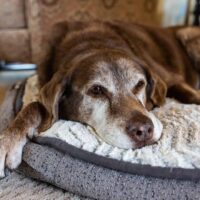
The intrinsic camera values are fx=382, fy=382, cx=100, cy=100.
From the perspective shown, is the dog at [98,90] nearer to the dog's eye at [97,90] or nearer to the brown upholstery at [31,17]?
the dog's eye at [97,90]

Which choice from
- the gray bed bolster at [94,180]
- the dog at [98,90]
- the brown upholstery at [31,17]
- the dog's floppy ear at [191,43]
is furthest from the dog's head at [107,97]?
the brown upholstery at [31,17]

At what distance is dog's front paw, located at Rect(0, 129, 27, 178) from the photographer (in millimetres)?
1436

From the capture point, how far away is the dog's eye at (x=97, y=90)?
5.10ft

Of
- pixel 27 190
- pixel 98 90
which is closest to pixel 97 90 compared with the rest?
pixel 98 90

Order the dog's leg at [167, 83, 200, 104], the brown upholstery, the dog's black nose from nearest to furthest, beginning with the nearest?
the dog's black nose → the dog's leg at [167, 83, 200, 104] → the brown upholstery

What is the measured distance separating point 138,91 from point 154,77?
0.56 ft

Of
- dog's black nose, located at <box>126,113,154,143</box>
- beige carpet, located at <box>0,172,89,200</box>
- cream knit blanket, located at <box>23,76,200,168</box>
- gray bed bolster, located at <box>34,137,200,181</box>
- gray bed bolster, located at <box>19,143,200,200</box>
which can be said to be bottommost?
beige carpet, located at <box>0,172,89,200</box>

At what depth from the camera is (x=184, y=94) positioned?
6.52ft

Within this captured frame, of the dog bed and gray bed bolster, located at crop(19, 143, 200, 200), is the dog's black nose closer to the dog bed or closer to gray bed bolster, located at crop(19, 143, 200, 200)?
the dog bed

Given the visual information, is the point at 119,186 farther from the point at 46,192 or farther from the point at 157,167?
the point at 46,192

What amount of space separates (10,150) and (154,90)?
0.71m

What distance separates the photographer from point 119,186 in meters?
1.29

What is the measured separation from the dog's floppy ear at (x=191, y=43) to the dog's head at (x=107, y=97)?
892 millimetres

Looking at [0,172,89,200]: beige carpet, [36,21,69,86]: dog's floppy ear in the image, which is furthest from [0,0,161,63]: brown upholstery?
[0,172,89,200]: beige carpet
